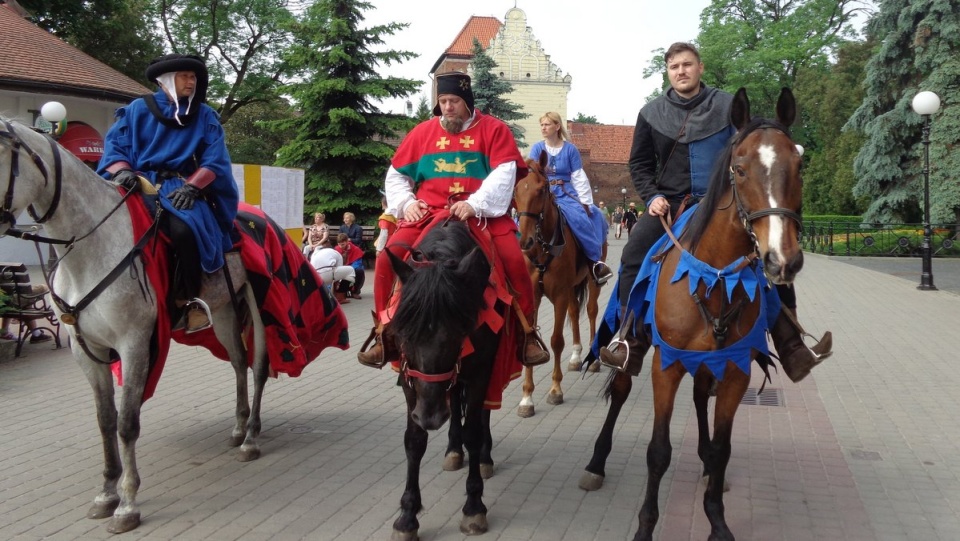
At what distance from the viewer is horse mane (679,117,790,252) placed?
3678 millimetres

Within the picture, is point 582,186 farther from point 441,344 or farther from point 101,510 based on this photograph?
point 101,510

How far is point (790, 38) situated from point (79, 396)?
148 ft

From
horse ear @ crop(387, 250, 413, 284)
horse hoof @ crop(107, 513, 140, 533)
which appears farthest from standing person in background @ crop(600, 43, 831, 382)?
horse hoof @ crop(107, 513, 140, 533)

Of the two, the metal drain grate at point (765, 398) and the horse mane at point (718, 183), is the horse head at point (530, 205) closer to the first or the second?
the metal drain grate at point (765, 398)

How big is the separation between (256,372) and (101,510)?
5.55ft

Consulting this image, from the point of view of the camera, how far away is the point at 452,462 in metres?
5.38

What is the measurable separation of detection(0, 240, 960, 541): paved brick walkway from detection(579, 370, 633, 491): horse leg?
0.10 m

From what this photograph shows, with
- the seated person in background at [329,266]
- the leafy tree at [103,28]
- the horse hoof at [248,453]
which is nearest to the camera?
the horse hoof at [248,453]

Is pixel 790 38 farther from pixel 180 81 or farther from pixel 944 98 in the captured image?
pixel 180 81

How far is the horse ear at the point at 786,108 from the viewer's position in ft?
12.0

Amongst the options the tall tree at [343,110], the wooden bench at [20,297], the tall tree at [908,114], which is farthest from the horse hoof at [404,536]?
the tall tree at [908,114]

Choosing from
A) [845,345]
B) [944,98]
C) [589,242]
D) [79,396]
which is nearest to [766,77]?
[944,98]

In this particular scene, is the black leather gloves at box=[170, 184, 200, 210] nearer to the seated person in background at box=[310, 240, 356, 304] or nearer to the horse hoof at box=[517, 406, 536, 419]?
the horse hoof at box=[517, 406, 536, 419]

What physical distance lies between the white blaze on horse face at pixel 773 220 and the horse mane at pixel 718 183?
8.4 inches
